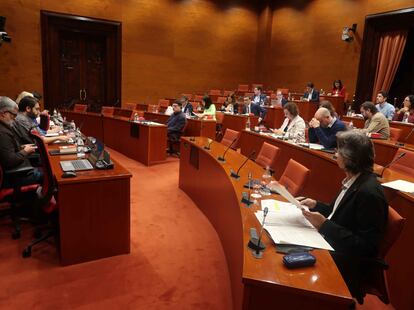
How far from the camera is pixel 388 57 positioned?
9625 mm

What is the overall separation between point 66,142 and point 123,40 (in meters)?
7.58

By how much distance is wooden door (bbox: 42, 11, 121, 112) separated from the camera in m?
9.85

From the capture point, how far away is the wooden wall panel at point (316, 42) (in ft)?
33.5

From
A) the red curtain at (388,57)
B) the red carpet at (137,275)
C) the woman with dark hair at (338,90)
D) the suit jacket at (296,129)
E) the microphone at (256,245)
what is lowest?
the red carpet at (137,275)

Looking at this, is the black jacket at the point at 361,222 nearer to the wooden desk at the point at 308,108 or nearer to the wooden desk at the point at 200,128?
the wooden desk at the point at 200,128

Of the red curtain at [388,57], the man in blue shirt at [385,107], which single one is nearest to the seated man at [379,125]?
the man in blue shirt at [385,107]

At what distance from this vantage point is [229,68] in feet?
43.4

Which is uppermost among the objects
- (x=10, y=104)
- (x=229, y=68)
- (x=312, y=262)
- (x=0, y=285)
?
(x=229, y=68)

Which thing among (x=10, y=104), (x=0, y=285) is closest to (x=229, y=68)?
(x=10, y=104)

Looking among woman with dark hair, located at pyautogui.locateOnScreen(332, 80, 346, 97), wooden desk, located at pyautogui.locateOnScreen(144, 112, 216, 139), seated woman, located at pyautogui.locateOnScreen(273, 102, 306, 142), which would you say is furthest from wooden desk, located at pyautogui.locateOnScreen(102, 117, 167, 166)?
woman with dark hair, located at pyautogui.locateOnScreen(332, 80, 346, 97)

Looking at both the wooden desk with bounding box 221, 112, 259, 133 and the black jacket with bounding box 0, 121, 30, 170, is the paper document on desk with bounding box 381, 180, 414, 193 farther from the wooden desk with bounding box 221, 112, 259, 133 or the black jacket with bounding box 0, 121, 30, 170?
the wooden desk with bounding box 221, 112, 259, 133

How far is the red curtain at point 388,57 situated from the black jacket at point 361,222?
30.2 feet

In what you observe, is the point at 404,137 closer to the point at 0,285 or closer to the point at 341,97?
the point at 341,97

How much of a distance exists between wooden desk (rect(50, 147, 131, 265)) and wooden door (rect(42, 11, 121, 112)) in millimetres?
8072
